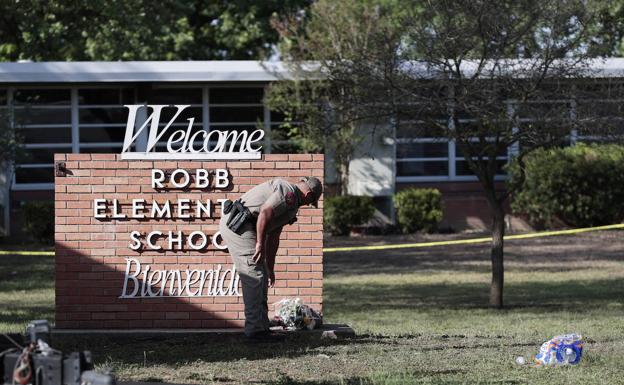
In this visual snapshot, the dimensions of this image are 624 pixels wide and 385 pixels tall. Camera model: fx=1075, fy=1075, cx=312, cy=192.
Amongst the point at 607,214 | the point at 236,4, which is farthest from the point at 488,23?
the point at 236,4

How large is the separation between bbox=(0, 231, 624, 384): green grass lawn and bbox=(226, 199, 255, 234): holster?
118cm

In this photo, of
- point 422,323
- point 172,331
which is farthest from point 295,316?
point 422,323

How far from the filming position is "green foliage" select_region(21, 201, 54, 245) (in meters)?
24.5

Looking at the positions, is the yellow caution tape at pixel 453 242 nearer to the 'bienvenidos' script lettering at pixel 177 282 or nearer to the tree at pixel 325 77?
the tree at pixel 325 77

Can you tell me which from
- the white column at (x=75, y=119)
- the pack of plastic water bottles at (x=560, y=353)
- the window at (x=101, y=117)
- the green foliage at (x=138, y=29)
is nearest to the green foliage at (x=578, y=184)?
the green foliage at (x=138, y=29)

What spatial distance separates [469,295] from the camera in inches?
676

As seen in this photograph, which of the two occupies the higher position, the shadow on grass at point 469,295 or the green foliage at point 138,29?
the green foliage at point 138,29

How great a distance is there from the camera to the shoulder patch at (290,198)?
10062 mm

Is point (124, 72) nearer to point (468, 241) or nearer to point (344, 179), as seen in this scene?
point (344, 179)

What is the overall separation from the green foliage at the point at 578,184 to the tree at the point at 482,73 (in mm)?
10562

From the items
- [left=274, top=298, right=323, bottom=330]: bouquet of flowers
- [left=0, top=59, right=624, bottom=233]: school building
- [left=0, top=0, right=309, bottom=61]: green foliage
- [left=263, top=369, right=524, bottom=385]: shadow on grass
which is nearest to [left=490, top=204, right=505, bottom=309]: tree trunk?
[left=274, top=298, right=323, bottom=330]: bouquet of flowers

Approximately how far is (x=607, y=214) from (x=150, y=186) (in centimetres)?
1717

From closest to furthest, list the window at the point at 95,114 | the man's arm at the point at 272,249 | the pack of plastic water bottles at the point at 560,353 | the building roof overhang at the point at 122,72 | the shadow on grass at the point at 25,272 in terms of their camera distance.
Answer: the pack of plastic water bottles at the point at 560,353, the man's arm at the point at 272,249, the shadow on grass at the point at 25,272, the building roof overhang at the point at 122,72, the window at the point at 95,114

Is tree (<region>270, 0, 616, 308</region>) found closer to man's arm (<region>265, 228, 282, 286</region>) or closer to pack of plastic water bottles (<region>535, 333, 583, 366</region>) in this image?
man's arm (<region>265, 228, 282, 286</region>)
